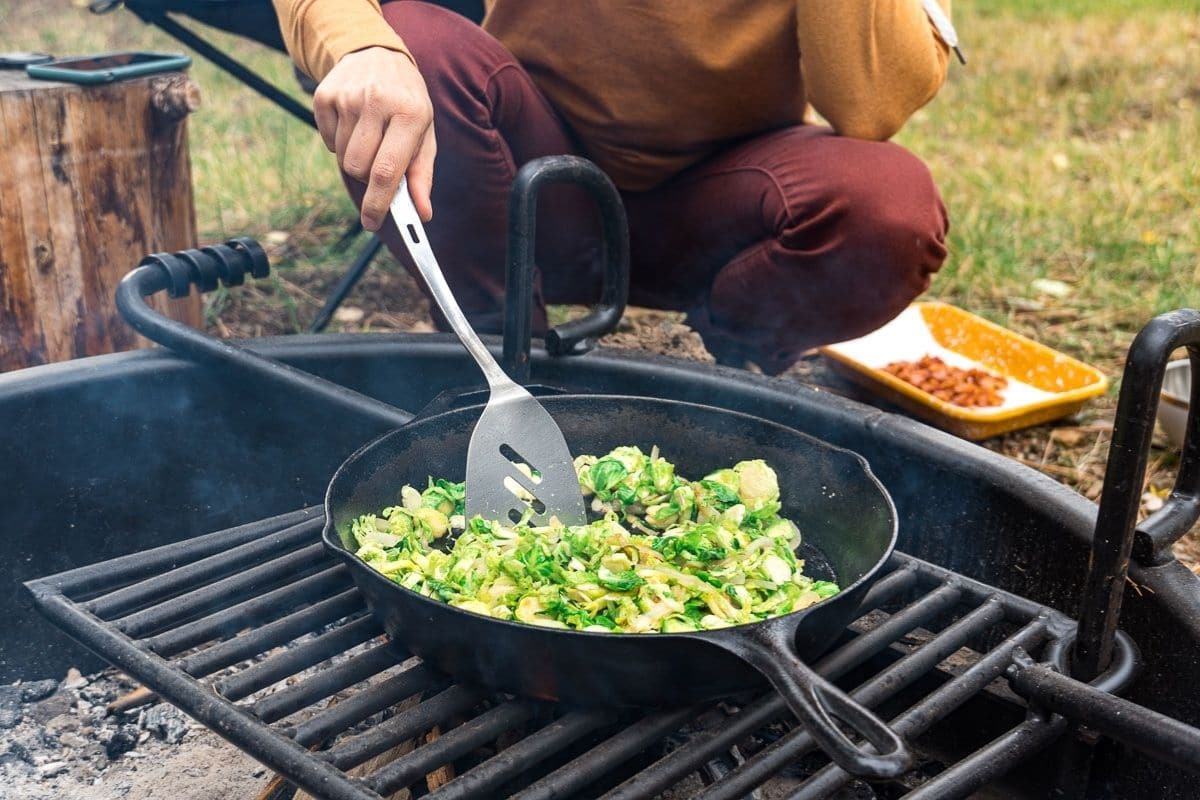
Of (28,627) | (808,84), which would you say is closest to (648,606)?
(28,627)

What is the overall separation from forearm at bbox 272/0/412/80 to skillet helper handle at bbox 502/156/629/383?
33 centimetres

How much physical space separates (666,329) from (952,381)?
0.87 metres

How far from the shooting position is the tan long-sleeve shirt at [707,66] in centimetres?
227

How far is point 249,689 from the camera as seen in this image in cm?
126

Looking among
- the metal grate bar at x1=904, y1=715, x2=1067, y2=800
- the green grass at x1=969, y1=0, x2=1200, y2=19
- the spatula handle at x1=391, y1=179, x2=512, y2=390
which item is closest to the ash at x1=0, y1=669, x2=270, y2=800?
the spatula handle at x1=391, y1=179, x2=512, y2=390

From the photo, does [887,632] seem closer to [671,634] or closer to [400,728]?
[671,634]

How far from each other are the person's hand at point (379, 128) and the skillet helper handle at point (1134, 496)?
979 millimetres

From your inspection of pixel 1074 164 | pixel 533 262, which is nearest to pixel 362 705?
pixel 533 262

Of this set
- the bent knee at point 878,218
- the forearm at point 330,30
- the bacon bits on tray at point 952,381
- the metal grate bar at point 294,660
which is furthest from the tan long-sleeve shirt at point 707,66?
the metal grate bar at point 294,660

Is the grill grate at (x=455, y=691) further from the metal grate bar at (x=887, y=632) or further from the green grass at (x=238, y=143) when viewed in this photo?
the green grass at (x=238, y=143)

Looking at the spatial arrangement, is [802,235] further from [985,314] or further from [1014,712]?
[985,314]

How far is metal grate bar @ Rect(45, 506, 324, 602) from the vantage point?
1.44m

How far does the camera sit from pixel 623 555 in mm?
→ 1421

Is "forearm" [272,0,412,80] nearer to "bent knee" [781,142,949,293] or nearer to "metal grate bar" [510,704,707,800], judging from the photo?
"bent knee" [781,142,949,293]
